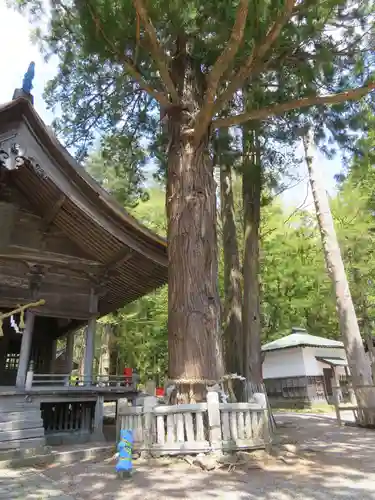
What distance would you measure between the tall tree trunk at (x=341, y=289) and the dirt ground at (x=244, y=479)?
5.47m

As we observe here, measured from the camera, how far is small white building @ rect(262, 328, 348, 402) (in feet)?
70.3

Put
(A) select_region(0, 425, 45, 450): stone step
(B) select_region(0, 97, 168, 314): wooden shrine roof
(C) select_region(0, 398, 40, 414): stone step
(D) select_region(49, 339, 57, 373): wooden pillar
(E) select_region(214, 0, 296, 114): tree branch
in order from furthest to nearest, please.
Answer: (D) select_region(49, 339, 57, 373): wooden pillar
(B) select_region(0, 97, 168, 314): wooden shrine roof
(C) select_region(0, 398, 40, 414): stone step
(A) select_region(0, 425, 45, 450): stone step
(E) select_region(214, 0, 296, 114): tree branch

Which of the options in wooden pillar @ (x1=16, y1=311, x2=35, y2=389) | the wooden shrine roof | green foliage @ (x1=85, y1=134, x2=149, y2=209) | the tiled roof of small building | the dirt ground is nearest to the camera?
the dirt ground

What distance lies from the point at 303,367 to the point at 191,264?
17759 millimetres

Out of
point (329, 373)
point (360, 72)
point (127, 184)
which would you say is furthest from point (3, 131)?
point (329, 373)

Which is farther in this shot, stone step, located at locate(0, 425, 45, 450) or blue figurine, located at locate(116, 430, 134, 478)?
stone step, located at locate(0, 425, 45, 450)

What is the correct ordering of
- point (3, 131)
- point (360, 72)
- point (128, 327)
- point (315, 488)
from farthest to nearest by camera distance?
point (128, 327), point (360, 72), point (3, 131), point (315, 488)

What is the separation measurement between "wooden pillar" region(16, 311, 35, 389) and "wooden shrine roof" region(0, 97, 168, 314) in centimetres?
174

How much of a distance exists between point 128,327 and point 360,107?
16804 millimetres

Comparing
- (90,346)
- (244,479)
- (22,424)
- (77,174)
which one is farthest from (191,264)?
(90,346)

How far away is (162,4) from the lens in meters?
5.79

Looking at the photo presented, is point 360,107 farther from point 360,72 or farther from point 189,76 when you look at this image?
point 189,76

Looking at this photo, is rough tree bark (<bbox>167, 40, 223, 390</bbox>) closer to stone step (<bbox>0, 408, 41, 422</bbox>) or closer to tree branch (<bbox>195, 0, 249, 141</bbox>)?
tree branch (<bbox>195, 0, 249, 141</bbox>)

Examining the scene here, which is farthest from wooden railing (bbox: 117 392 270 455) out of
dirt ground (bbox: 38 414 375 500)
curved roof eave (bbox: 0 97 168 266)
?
curved roof eave (bbox: 0 97 168 266)
